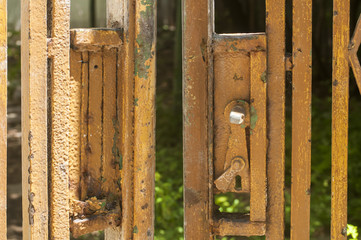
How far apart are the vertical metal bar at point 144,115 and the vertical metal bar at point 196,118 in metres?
0.14

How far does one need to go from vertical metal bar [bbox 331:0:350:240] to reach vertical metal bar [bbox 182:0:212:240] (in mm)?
501

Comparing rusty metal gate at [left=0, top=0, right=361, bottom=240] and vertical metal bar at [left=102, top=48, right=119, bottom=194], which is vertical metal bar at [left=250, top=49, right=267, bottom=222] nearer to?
rusty metal gate at [left=0, top=0, right=361, bottom=240]

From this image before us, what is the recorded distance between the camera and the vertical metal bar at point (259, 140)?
77.5 inches

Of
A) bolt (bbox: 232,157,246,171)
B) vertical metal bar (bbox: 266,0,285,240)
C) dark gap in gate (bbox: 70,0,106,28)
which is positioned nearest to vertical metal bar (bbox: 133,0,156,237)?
bolt (bbox: 232,157,246,171)

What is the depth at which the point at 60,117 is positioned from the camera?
5.95 feet

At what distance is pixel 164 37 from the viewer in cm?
1238

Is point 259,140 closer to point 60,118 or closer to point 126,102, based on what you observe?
point 126,102

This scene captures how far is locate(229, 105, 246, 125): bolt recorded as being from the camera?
75.5 inches

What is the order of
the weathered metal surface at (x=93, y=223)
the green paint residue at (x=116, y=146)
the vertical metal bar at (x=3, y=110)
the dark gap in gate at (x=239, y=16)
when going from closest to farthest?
the vertical metal bar at (x=3, y=110), the weathered metal surface at (x=93, y=223), the green paint residue at (x=116, y=146), the dark gap in gate at (x=239, y=16)

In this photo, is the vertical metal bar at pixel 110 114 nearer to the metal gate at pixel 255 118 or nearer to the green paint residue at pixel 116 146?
the green paint residue at pixel 116 146

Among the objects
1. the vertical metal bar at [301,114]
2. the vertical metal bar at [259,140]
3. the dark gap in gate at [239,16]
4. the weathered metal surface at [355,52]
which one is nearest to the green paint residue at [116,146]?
the vertical metal bar at [259,140]

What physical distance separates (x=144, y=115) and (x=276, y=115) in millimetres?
527

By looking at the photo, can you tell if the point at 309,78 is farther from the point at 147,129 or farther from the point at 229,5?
the point at 229,5

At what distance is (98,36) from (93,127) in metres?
0.36
